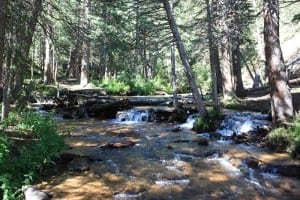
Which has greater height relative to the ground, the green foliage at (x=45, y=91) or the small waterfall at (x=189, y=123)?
the green foliage at (x=45, y=91)

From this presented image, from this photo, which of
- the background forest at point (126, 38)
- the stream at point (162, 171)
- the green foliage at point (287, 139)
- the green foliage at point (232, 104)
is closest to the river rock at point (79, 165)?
the stream at point (162, 171)

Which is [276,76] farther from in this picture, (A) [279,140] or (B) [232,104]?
(B) [232,104]

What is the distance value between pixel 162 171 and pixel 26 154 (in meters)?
2.94

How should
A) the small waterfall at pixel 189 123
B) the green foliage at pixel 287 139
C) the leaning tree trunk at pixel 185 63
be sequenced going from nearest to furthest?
the green foliage at pixel 287 139 → the leaning tree trunk at pixel 185 63 → the small waterfall at pixel 189 123

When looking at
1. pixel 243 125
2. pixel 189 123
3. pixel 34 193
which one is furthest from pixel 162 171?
pixel 189 123

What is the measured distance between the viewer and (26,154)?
8.26m

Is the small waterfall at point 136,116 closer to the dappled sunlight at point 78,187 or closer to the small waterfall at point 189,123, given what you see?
the small waterfall at point 189,123

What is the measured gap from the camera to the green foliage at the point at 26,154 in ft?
23.6

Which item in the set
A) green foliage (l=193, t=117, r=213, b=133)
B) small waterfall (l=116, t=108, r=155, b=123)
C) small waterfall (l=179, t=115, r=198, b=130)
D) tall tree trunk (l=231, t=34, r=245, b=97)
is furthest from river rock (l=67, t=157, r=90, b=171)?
tall tree trunk (l=231, t=34, r=245, b=97)

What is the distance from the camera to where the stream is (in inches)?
300

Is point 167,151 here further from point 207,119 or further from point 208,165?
point 207,119

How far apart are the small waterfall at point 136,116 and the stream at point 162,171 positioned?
15.1 feet

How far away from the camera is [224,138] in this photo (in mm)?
12961

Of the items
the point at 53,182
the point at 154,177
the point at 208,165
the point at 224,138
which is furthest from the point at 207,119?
the point at 53,182
